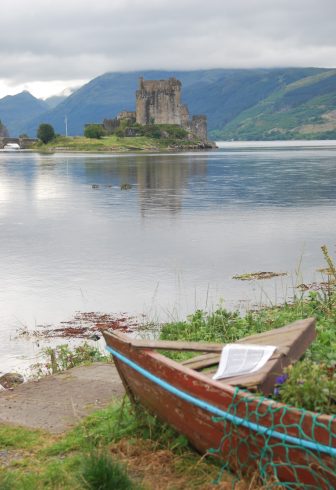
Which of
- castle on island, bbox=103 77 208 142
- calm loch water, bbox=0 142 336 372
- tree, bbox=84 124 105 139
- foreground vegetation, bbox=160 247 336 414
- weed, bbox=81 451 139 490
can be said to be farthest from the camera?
castle on island, bbox=103 77 208 142

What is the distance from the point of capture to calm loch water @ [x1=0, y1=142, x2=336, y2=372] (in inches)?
631

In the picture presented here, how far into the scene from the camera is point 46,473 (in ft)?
22.1

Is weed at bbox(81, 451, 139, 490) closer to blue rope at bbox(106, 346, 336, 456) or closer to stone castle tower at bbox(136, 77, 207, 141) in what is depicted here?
blue rope at bbox(106, 346, 336, 456)

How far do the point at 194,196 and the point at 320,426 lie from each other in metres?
38.3

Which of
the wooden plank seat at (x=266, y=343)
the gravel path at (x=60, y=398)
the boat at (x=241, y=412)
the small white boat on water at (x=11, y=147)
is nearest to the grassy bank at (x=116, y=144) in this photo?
the small white boat on water at (x=11, y=147)

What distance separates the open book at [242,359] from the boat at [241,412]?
94 millimetres

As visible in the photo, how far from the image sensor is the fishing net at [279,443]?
205 inches

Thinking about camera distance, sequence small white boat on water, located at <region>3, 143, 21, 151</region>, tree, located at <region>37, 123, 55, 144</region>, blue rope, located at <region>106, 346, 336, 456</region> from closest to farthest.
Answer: blue rope, located at <region>106, 346, 336, 456</region> < tree, located at <region>37, 123, 55, 144</region> < small white boat on water, located at <region>3, 143, 21, 151</region>

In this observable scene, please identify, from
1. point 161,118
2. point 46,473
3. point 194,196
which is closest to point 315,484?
point 46,473

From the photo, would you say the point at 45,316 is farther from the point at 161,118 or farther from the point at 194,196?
the point at 161,118

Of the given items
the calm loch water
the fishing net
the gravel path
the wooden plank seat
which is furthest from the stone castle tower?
the fishing net

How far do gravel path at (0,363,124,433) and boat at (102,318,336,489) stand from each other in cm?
157

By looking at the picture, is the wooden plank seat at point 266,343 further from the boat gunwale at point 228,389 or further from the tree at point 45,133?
the tree at point 45,133

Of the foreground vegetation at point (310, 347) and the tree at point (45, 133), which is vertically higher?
the tree at point (45, 133)
